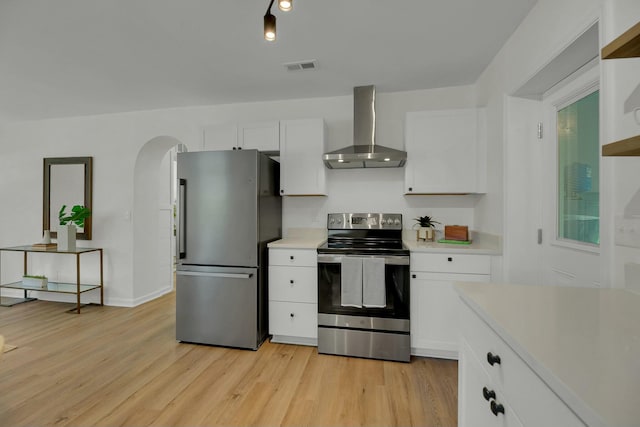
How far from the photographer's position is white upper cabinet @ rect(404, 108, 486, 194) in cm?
261

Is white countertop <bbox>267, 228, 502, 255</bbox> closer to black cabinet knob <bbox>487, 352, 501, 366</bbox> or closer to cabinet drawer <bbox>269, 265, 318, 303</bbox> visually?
cabinet drawer <bbox>269, 265, 318, 303</bbox>

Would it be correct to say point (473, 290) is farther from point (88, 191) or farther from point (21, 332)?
point (88, 191)

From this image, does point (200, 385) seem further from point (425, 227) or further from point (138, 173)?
point (138, 173)

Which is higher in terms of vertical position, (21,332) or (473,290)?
(473,290)

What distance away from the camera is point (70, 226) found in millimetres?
3689

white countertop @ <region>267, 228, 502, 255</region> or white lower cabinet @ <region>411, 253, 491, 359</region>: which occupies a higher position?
white countertop @ <region>267, 228, 502, 255</region>

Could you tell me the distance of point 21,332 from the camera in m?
2.96

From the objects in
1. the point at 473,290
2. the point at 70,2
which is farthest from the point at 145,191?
the point at 473,290

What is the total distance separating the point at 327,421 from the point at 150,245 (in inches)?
137

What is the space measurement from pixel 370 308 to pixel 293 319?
72 cm

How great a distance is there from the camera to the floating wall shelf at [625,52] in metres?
0.73

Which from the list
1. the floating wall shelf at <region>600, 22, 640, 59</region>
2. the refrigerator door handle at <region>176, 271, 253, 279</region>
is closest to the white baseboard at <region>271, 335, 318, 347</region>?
the refrigerator door handle at <region>176, 271, 253, 279</region>

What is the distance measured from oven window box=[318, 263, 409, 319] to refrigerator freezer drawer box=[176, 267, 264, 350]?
62 centimetres

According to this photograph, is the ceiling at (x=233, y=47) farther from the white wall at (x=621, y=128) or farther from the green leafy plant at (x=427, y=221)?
the green leafy plant at (x=427, y=221)
